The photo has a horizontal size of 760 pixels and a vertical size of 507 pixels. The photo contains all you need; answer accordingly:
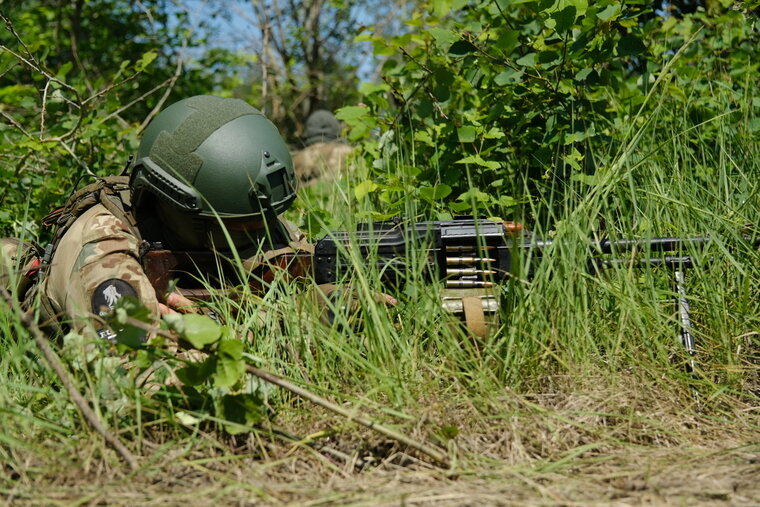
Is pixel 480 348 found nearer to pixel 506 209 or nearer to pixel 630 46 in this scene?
pixel 506 209

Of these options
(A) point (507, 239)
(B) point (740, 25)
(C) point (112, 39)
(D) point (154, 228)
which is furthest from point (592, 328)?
(C) point (112, 39)

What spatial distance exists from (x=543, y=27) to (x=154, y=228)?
6.83 feet

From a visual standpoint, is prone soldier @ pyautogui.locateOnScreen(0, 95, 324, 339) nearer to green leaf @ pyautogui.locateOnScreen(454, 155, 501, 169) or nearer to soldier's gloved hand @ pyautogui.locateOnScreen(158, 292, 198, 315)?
soldier's gloved hand @ pyautogui.locateOnScreen(158, 292, 198, 315)

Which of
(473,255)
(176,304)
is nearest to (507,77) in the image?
(473,255)

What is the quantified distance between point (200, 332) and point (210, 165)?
1163mm

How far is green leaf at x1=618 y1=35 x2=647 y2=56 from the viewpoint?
335 cm

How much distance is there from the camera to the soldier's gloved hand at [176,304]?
3010 mm

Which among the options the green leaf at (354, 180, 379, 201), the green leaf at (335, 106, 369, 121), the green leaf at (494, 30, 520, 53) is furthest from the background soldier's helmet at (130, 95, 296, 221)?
the green leaf at (494, 30, 520, 53)

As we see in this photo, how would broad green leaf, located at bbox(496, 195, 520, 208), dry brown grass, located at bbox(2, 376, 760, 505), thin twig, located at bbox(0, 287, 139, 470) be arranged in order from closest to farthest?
dry brown grass, located at bbox(2, 376, 760, 505) → thin twig, located at bbox(0, 287, 139, 470) → broad green leaf, located at bbox(496, 195, 520, 208)

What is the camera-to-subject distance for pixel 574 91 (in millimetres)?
3619

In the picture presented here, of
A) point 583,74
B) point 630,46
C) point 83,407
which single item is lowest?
point 83,407

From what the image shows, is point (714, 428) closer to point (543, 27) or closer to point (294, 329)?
point (294, 329)

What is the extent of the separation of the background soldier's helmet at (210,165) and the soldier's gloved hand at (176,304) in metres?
0.35

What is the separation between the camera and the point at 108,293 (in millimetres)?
2781
